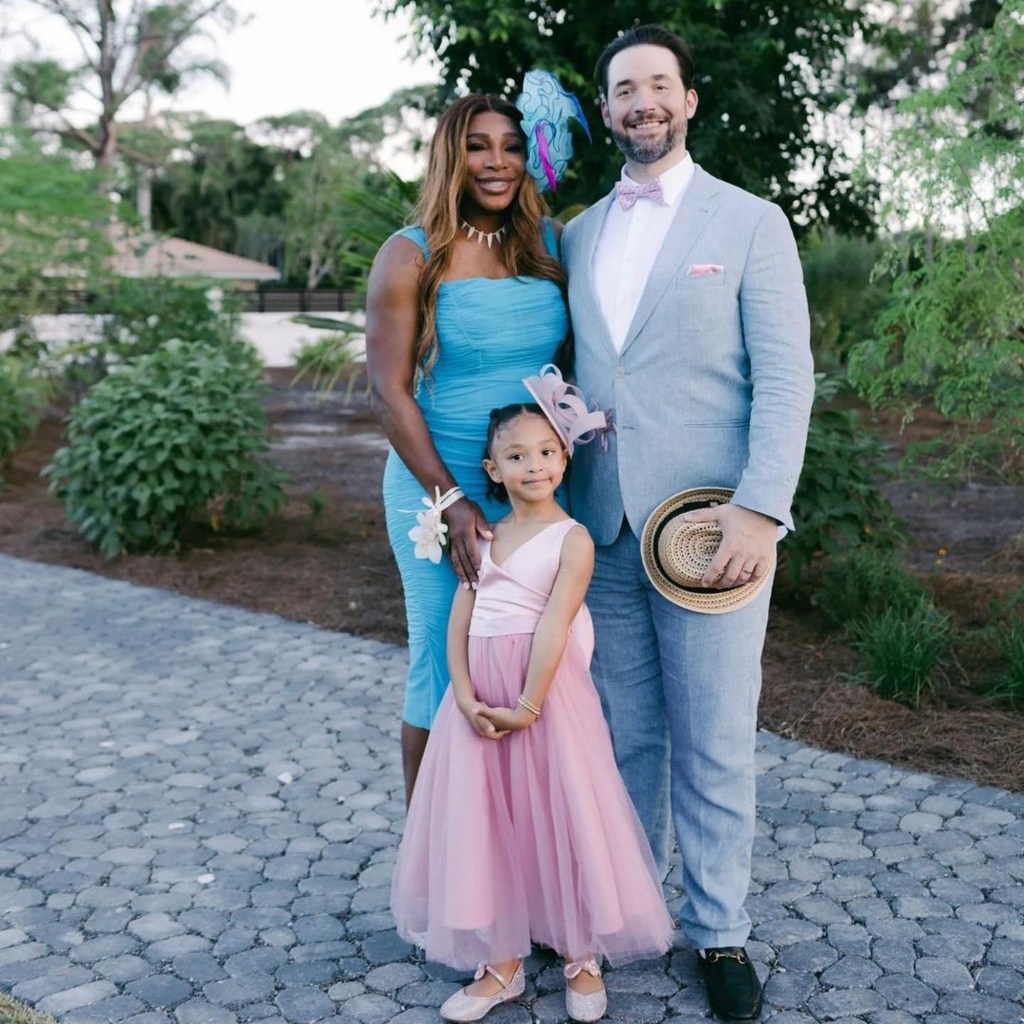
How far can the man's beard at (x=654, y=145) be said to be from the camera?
3049mm

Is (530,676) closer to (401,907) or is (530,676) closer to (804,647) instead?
(401,907)

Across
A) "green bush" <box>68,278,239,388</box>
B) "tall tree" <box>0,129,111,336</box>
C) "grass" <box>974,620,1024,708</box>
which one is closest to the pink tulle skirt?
"grass" <box>974,620,1024,708</box>

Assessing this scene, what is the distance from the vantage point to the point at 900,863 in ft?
12.9

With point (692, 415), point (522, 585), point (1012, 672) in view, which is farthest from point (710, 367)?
point (1012, 672)

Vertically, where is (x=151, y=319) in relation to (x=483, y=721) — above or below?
above

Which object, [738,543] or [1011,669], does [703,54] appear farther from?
[738,543]

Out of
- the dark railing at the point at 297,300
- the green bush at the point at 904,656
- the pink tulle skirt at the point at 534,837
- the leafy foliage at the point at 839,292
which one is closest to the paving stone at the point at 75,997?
the pink tulle skirt at the point at 534,837

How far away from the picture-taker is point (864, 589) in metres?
6.23

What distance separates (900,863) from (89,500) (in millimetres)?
6141

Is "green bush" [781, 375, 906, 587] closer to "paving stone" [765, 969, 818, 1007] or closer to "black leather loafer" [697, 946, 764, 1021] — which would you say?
"paving stone" [765, 969, 818, 1007]

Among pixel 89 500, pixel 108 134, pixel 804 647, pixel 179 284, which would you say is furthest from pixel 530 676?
pixel 108 134

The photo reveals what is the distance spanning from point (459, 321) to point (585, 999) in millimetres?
1678

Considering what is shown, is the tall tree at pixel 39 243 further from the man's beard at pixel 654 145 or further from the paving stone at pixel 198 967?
the man's beard at pixel 654 145

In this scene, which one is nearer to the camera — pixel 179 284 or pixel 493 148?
pixel 493 148
